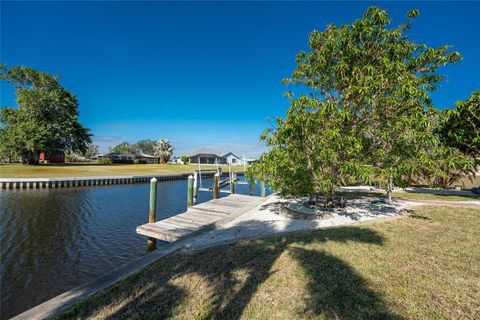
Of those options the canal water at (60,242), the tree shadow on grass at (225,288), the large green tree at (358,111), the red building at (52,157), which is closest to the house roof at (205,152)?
the red building at (52,157)

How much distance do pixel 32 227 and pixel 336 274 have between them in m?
14.1

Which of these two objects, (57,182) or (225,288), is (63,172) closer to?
(57,182)

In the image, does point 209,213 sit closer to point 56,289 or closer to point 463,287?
point 56,289

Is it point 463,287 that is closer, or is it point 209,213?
point 463,287

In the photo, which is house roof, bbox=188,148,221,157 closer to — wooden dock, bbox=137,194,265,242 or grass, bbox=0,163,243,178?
grass, bbox=0,163,243,178

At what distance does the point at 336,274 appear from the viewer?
16.5ft

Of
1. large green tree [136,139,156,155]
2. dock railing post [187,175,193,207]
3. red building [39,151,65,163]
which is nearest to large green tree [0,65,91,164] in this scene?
red building [39,151,65,163]

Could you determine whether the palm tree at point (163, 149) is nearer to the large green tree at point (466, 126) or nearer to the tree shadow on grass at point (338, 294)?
the large green tree at point (466, 126)

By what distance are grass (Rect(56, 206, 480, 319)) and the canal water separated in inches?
146

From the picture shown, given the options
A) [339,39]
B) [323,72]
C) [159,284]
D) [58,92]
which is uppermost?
[58,92]

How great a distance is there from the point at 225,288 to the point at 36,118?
5742cm

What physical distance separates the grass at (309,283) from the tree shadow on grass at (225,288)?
0.7 inches

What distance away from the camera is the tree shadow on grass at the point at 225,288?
13.4ft

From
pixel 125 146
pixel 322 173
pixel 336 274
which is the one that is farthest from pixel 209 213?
pixel 125 146
